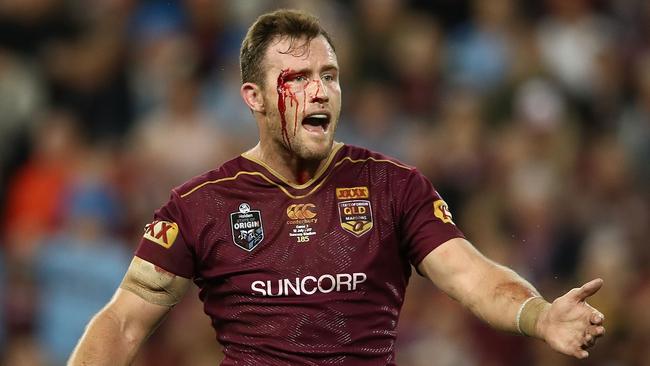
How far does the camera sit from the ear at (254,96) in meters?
5.88

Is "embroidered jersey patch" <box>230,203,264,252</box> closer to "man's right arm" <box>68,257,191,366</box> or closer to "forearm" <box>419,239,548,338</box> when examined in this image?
"man's right arm" <box>68,257,191,366</box>

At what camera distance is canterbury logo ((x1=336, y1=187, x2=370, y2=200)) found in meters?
5.74

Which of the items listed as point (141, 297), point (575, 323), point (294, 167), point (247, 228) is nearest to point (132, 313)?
point (141, 297)

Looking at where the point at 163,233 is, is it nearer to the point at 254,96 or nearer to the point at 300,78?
the point at 254,96

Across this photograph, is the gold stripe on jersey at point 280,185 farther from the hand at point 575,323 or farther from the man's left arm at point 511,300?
the hand at point 575,323

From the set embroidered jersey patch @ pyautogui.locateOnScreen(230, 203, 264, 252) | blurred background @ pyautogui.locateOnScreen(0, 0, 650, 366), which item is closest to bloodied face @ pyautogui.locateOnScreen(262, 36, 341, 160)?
embroidered jersey patch @ pyautogui.locateOnScreen(230, 203, 264, 252)

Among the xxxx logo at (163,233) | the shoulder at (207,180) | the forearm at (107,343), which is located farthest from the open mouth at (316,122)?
the forearm at (107,343)

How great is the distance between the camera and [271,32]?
5.80m

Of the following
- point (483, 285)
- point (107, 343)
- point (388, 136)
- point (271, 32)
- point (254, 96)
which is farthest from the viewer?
point (388, 136)

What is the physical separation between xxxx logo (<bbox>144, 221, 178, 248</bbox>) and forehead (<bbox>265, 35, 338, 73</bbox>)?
2.72 feet

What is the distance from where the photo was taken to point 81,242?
10586 mm

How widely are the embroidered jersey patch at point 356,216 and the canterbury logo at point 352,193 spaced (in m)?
0.03

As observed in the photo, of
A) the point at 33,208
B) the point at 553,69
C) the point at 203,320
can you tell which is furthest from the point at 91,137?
the point at 553,69

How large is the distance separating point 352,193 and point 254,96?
0.65m
